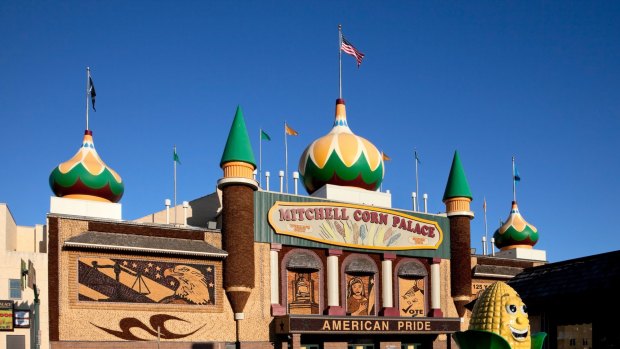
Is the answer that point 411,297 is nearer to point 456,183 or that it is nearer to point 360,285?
point 360,285

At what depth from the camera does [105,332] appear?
33.4 m

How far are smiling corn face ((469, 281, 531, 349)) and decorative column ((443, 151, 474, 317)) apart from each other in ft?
102

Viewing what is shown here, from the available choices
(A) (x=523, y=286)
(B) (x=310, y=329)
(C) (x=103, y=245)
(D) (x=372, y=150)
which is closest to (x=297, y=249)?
(B) (x=310, y=329)

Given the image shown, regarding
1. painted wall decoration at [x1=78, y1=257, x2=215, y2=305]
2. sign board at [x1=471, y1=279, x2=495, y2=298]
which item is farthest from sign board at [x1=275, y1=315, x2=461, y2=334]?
painted wall decoration at [x1=78, y1=257, x2=215, y2=305]

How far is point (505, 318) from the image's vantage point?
1472cm

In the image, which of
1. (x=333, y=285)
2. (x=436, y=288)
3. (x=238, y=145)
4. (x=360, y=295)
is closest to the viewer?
(x=238, y=145)

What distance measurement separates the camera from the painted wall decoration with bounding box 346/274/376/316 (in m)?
41.5

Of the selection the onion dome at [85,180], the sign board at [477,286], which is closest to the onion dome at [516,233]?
the sign board at [477,286]

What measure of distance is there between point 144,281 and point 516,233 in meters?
32.6

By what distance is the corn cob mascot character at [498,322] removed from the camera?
1420 centimetres

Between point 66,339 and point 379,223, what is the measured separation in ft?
64.9

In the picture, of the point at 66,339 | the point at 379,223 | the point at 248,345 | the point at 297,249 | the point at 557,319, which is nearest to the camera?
the point at 557,319

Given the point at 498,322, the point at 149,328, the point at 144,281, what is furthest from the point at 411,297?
the point at 498,322

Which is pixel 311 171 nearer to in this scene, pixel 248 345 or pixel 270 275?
pixel 270 275
